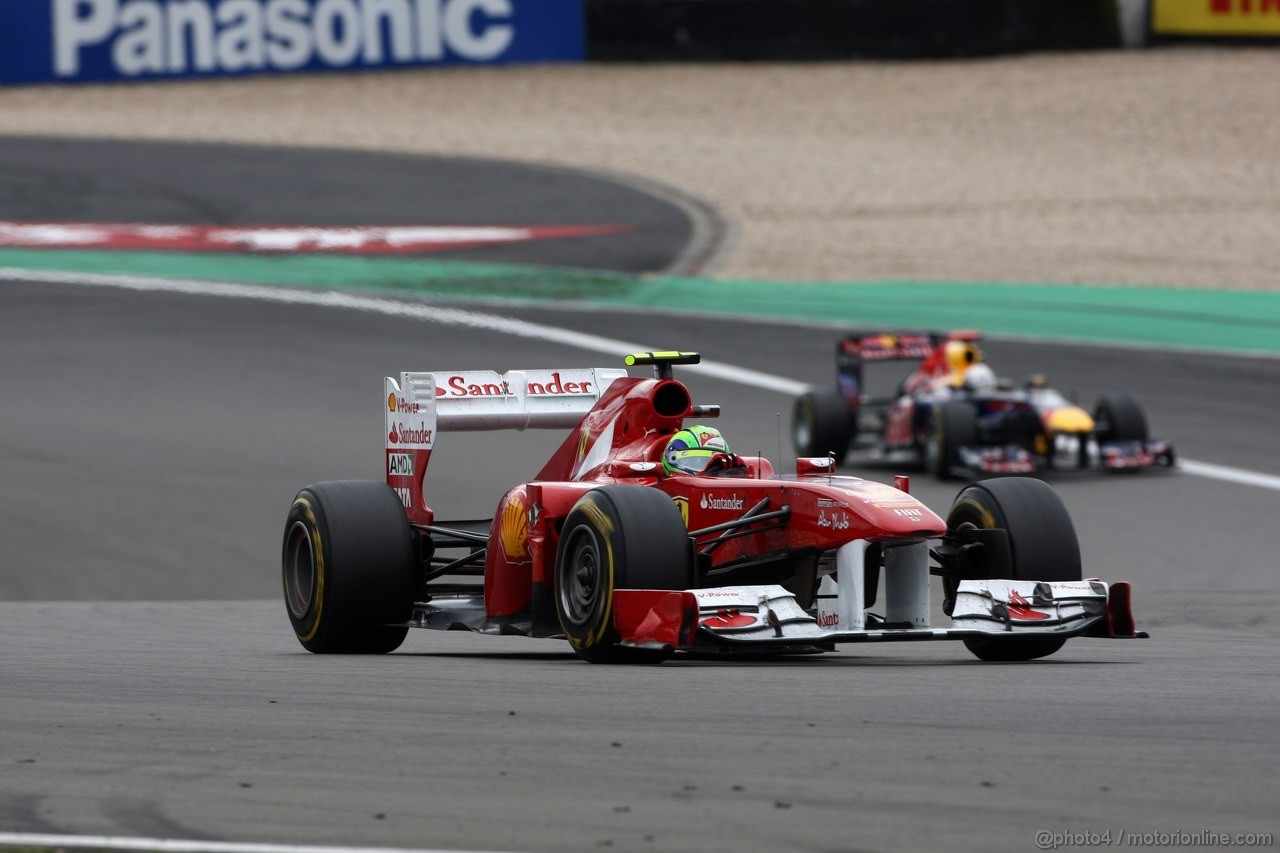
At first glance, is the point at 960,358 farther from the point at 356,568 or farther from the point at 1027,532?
the point at 1027,532

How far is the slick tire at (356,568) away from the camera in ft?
37.2

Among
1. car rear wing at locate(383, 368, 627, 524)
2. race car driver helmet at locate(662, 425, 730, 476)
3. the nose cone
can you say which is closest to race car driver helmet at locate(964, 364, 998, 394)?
the nose cone

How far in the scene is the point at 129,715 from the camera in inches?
323

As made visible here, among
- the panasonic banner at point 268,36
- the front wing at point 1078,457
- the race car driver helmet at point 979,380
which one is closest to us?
the front wing at point 1078,457

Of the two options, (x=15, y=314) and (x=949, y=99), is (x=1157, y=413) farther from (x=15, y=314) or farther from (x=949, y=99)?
(x=949, y=99)

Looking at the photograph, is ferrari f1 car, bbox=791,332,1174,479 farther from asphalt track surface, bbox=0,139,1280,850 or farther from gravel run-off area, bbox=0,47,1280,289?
gravel run-off area, bbox=0,47,1280,289

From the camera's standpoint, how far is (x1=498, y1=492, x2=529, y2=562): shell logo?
36.4 ft

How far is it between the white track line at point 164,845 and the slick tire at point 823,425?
16695 mm

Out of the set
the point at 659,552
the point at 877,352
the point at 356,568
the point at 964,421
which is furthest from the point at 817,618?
the point at 877,352

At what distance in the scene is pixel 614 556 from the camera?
31.6ft

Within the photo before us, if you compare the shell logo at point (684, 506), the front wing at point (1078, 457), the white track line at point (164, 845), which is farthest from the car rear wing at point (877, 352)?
the white track line at point (164, 845)

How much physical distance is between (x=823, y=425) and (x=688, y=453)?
11.4 m

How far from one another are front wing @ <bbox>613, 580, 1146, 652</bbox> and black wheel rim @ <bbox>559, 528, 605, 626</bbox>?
0.28m

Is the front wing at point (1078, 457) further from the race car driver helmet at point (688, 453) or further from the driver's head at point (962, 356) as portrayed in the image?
the race car driver helmet at point (688, 453)
